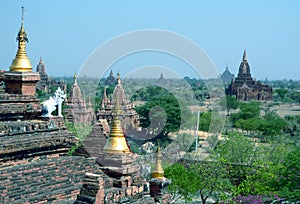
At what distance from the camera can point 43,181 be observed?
10195 millimetres

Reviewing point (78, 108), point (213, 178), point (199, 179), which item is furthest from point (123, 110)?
point (213, 178)

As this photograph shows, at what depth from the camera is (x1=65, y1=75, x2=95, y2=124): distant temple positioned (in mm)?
46750

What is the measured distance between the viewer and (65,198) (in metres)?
10.1

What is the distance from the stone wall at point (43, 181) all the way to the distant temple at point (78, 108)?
34281 millimetres

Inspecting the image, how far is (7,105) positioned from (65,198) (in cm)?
329

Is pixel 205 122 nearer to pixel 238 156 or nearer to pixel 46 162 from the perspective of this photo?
pixel 238 156

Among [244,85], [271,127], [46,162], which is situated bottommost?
[271,127]

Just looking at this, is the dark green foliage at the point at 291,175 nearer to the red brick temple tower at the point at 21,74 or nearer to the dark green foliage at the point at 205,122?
the red brick temple tower at the point at 21,74

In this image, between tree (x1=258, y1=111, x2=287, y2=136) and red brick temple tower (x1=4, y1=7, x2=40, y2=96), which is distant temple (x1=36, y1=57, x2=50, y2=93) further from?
red brick temple tower (x1=4, y1=7, x2=40, y2=96)

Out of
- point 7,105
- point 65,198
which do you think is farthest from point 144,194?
point 7,105

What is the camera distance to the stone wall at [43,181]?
9445 millimetres

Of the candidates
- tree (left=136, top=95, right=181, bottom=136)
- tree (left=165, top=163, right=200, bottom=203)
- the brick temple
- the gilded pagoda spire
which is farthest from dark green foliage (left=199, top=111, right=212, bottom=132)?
the gilded pagoda spire

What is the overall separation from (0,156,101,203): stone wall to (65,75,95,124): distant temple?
3428cm

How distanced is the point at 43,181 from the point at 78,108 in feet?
127
